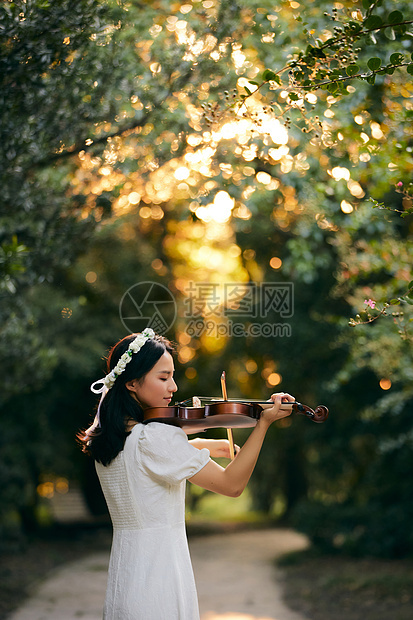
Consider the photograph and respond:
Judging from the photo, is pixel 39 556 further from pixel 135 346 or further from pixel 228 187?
pixel 135 346

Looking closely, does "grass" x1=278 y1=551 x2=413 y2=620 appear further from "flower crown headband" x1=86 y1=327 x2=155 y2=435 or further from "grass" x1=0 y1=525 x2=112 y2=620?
"flower crown headband" x1=86 y1=327 x2=155 y2=435

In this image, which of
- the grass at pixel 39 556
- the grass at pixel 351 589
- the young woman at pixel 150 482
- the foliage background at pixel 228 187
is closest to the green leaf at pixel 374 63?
the foliage background at pixel 228 187

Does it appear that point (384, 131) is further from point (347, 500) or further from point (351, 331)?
point (347, 500)

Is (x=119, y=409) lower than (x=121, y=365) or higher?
lower

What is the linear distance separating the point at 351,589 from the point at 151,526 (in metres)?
6.64

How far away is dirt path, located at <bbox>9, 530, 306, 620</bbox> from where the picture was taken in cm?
761

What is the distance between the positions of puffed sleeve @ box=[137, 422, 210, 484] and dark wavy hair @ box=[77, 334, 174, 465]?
0.12 m

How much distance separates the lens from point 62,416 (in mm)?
14062

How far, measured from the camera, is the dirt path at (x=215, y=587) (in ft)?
25.0

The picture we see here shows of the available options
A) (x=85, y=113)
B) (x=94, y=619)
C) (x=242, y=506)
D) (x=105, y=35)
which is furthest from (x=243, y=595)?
(x=242, y=506)

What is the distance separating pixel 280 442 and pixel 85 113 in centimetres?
1138
